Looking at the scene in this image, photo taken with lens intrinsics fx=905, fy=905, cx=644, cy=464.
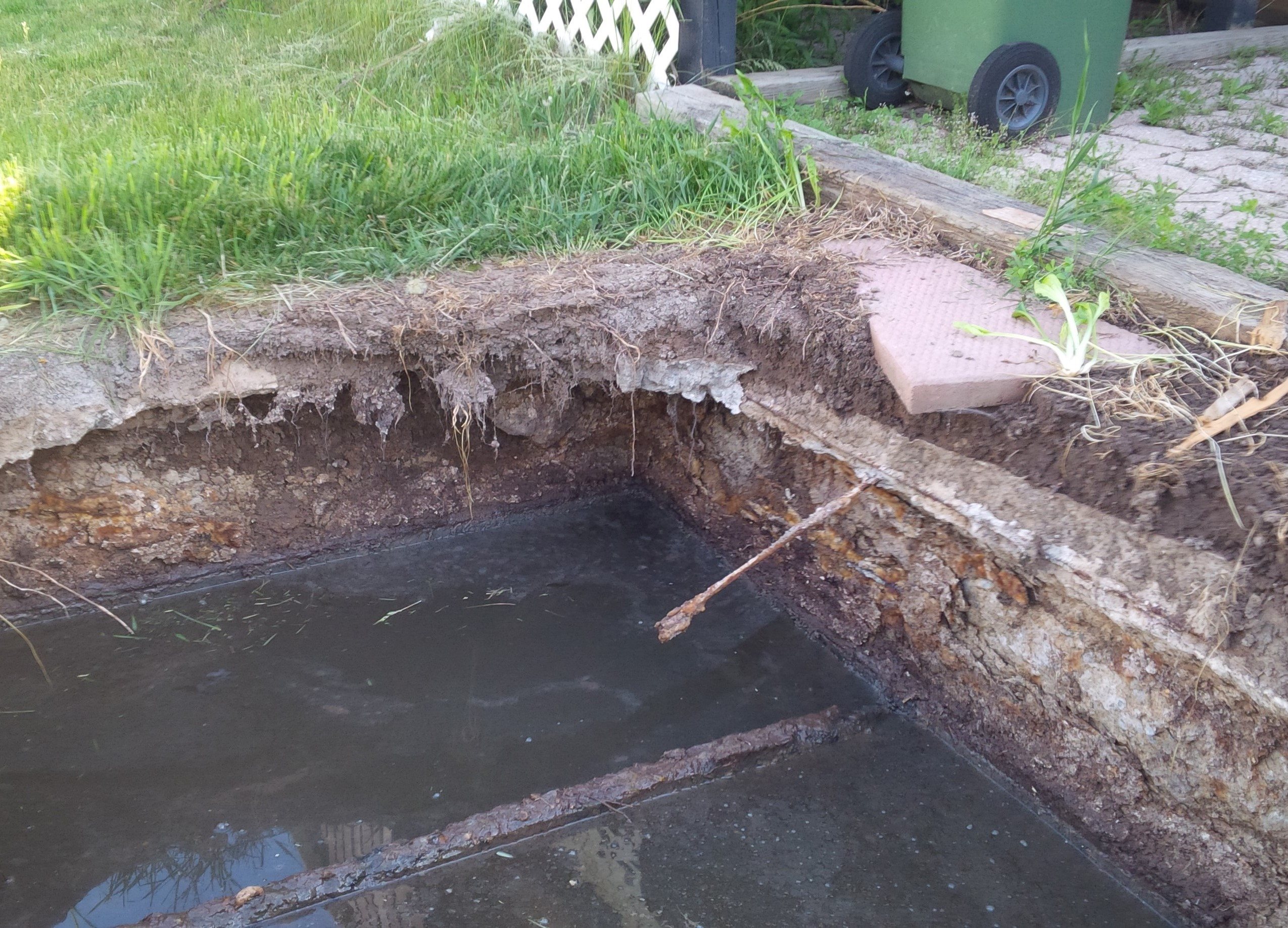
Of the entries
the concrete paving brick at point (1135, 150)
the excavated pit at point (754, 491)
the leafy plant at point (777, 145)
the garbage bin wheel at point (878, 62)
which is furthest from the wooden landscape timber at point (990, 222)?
the concrete paving brick at point (1135, 150)

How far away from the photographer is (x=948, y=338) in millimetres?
2324

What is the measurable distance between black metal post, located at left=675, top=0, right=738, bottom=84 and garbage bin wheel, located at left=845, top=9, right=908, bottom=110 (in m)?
0.63

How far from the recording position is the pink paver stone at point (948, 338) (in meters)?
2.17

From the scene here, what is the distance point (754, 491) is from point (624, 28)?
8.06 feet

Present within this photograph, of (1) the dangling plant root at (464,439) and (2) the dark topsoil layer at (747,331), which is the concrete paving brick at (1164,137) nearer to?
(2) the dark topsoil layer at (747,331)

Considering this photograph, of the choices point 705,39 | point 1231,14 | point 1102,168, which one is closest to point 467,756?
point 1102,168

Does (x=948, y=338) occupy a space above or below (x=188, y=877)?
above

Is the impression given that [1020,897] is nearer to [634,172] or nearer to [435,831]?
[435,831]

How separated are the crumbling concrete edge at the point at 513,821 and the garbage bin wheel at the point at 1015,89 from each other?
2726 mm

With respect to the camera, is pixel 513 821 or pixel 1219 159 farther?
pixel 1219 159

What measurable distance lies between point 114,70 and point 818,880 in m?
5.10

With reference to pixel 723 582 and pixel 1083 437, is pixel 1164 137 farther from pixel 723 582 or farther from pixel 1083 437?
pixel 723 582

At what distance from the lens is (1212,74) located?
4.66 metres

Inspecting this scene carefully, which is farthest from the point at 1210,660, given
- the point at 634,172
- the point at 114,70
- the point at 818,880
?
the point at 114,70
